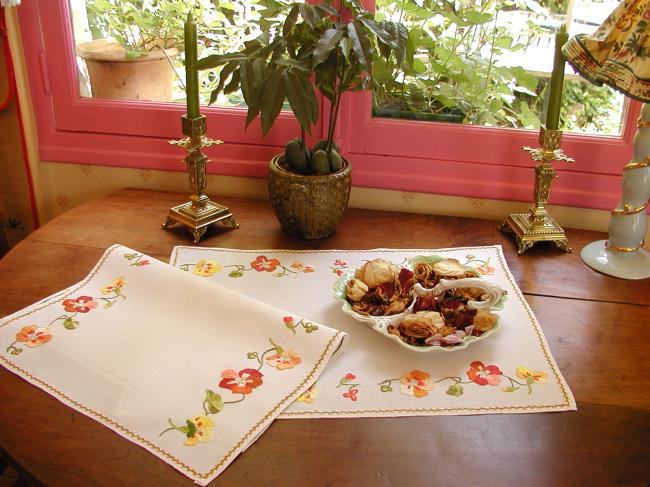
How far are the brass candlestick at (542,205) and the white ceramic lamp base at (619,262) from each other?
54 millimetres

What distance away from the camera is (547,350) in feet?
3.24

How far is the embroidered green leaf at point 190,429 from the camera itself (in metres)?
0.79

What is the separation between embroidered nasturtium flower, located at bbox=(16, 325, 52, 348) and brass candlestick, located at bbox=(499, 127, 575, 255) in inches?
33.2

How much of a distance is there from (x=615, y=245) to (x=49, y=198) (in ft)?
4.14

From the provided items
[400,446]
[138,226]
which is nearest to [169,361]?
[400,446]

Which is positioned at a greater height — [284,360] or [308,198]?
[308,198]

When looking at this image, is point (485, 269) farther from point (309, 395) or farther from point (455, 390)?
point (309, 395)

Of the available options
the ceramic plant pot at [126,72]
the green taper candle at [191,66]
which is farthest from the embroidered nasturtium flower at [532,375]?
the ceramic plant pot at [126,72]

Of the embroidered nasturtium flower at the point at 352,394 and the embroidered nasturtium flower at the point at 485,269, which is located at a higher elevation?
the embroidered nasturtium flower at the point at 485,269

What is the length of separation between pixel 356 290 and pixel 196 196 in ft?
1.44

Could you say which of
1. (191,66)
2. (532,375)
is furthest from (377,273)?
(191,66)

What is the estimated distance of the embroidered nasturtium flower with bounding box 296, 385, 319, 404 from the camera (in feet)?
2.85

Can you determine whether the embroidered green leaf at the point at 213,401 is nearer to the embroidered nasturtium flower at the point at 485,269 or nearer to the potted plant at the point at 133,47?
the embroidered nasturtium flower at the point at 485,269

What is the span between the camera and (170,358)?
36.7 inches
